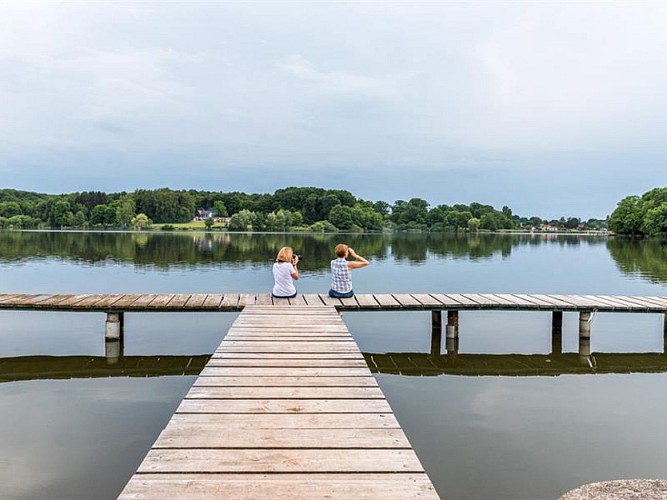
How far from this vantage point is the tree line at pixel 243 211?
122 metres

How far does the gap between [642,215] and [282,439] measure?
114 meters

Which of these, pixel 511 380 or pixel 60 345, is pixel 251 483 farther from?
pixel 60 345

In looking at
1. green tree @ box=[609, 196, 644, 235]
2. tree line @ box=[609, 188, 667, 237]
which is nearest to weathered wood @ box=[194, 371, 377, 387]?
tree line @ box=[609, 188, 667, 237]

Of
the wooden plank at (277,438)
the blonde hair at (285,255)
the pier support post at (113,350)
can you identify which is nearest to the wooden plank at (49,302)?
the pier support post at (113,350)

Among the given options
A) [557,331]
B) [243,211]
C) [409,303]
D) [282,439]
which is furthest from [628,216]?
[282,439]

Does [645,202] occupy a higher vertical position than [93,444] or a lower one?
higher

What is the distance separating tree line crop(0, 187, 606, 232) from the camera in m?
122

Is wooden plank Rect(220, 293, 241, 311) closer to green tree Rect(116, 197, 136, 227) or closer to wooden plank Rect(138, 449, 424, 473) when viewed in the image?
wooden plank Rect(138, 449, 424, 473)

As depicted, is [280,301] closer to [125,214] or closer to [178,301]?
[178,301]

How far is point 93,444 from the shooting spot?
6.37 meters

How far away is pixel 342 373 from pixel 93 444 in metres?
3.03

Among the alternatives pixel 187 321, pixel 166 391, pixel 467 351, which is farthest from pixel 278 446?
pixel 187 321

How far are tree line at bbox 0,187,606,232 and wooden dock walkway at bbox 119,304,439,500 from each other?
371 feet

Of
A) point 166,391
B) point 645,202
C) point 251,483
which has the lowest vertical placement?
point 166,391
